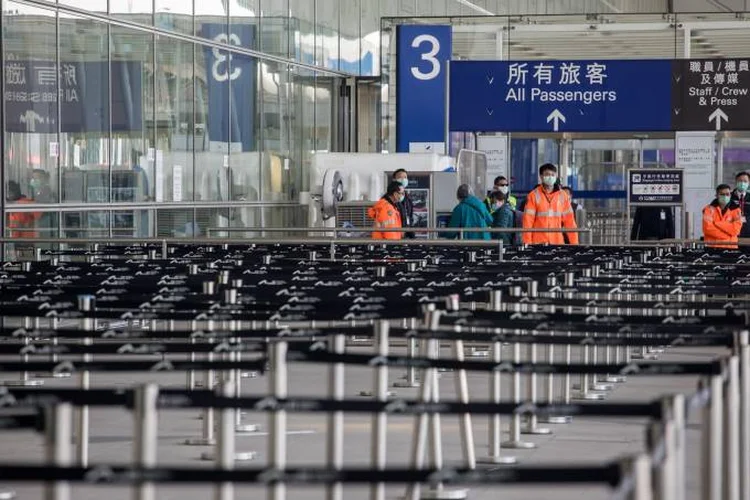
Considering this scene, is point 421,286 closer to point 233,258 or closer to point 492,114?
point 233,258

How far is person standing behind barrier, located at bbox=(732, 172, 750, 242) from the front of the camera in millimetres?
24719

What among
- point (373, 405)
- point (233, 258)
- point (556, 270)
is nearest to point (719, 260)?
point (556, 270)

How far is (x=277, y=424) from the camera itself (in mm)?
6242

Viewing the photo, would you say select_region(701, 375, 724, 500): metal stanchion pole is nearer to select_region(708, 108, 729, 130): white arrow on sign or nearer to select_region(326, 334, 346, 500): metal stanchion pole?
select_region(326, 334, 346, 500): metal stanchion pole

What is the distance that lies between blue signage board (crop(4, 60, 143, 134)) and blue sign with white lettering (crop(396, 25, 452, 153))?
589 cm

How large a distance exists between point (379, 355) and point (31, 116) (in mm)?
14902

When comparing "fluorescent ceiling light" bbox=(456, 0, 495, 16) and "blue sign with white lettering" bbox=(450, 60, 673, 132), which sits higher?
"fluorescent ceiling light" bbox=(456, 0, 495, 16)

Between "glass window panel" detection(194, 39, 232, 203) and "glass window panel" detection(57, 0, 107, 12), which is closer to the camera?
"glass window panel" detection(57, 0, 107, 12)

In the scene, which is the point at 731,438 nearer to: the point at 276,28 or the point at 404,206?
the point at 404,206

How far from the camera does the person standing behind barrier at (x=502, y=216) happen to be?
24.4 m

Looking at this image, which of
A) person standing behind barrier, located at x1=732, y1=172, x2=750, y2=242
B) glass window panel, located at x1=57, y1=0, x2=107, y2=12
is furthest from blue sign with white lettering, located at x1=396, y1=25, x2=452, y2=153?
glass window panel, located at x1=57, y1=0, x2=107, y2=12

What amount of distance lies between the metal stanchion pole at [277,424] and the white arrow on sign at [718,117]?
2091 cm

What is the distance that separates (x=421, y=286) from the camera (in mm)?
12445

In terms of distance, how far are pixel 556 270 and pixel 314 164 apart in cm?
1540
